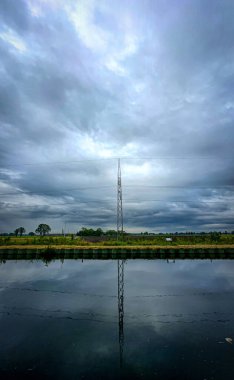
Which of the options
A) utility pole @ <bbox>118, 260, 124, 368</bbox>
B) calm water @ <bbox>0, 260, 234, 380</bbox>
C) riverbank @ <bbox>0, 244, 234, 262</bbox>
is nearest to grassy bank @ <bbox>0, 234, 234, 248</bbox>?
riverbank @ <bbox>0, 244, 234, 262</bbox>

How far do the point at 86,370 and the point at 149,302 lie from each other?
1016 cm

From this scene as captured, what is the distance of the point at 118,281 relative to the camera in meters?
27.0

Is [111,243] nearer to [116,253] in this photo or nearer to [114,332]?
[116,253]

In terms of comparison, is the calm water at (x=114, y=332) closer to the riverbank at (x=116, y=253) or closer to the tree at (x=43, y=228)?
the riverbank at (x=116, y=253)

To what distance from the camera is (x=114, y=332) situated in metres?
13.0

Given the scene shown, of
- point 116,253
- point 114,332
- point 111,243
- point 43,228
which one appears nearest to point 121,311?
point 114,332

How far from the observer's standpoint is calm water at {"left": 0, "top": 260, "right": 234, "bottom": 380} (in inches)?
368

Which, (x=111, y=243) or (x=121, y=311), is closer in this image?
(x=121, y=311)

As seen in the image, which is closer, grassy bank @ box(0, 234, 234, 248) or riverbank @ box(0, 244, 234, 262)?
riverbank @ box(0, 244, 234, 262)

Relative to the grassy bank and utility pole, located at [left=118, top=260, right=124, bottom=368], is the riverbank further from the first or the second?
utility pole, located at [left=118, top=260, right=124, bottom=368]

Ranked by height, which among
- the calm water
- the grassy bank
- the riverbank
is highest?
the grassy bank

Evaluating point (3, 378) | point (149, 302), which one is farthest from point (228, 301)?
point (3, 378)

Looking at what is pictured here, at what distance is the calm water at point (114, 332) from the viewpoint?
934 centimetres

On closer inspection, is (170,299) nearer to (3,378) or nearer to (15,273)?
(3,378)
